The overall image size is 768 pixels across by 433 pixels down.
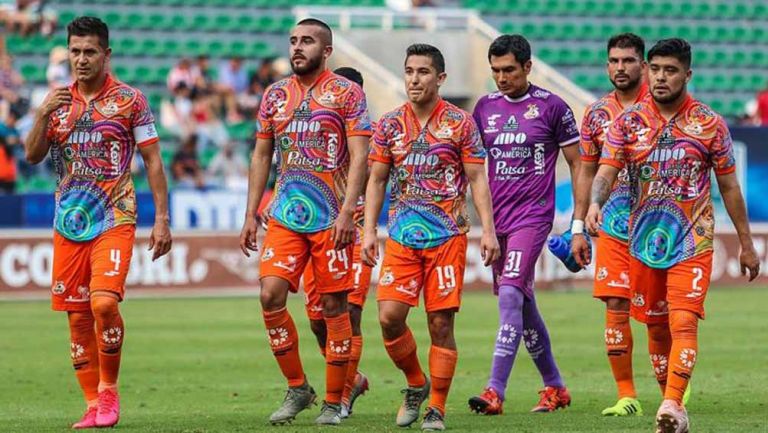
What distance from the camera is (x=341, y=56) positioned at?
3161 cm

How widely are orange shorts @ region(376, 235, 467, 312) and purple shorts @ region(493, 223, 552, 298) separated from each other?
114 cm

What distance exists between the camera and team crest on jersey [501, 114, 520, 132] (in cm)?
1107

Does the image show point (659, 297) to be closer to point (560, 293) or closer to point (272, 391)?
point (272, 391)

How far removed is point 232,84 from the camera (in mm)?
29703

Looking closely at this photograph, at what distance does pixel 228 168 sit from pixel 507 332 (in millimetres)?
17542

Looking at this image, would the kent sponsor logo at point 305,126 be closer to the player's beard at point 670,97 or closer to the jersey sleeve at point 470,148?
the jersey sleeve at point 470,148

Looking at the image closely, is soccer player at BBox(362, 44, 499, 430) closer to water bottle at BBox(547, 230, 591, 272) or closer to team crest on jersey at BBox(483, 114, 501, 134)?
water bottle at BBox(547, 230, 591, 272)

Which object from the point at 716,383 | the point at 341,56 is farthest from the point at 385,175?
the point at 341,56

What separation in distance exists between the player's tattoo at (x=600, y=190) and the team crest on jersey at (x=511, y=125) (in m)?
1.58

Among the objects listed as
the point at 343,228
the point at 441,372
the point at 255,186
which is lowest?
the point at 441,372

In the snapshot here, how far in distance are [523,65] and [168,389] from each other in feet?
13.1

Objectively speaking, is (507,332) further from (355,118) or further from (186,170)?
(186,170)

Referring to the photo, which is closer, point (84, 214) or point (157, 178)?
point (84, 214)

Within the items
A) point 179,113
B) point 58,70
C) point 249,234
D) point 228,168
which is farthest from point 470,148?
point 179,113
